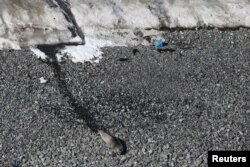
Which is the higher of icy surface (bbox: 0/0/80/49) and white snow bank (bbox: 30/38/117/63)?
icy surface (bbox: 0/0/80/49)

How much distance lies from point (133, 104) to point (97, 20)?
8.84ft

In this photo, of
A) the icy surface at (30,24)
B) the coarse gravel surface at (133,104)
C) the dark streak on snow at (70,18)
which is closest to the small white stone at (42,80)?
the coarse gravel surface at (133,104)

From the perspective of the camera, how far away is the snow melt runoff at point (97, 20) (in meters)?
11.3

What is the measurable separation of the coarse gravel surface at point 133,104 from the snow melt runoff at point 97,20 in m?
0.35

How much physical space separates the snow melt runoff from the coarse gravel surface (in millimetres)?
354

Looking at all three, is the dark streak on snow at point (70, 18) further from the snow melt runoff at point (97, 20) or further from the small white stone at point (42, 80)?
the small white stone at point (42, 80)

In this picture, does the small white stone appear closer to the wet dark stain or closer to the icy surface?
the wet dark stain

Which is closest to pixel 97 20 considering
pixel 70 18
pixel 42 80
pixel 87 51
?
pixel 70 18

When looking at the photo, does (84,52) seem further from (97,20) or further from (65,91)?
(65,91)

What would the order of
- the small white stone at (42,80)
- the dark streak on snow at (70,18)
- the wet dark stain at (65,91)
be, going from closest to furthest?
1. the wet dark stain at (65,91)
2. the small white stone at (42,80)
3. the dark streak on snow at (70,18)

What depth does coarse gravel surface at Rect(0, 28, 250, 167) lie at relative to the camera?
29.2 ft

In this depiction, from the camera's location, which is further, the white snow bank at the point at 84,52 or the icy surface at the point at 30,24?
the icy surface at the point at 30,24

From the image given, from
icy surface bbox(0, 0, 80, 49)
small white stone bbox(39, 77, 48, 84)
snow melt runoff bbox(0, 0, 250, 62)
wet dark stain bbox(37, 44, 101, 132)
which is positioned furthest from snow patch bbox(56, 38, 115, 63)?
small white stone bbox(39, 77, 48, 84)

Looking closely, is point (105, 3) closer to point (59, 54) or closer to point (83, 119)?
point (59, 54)
